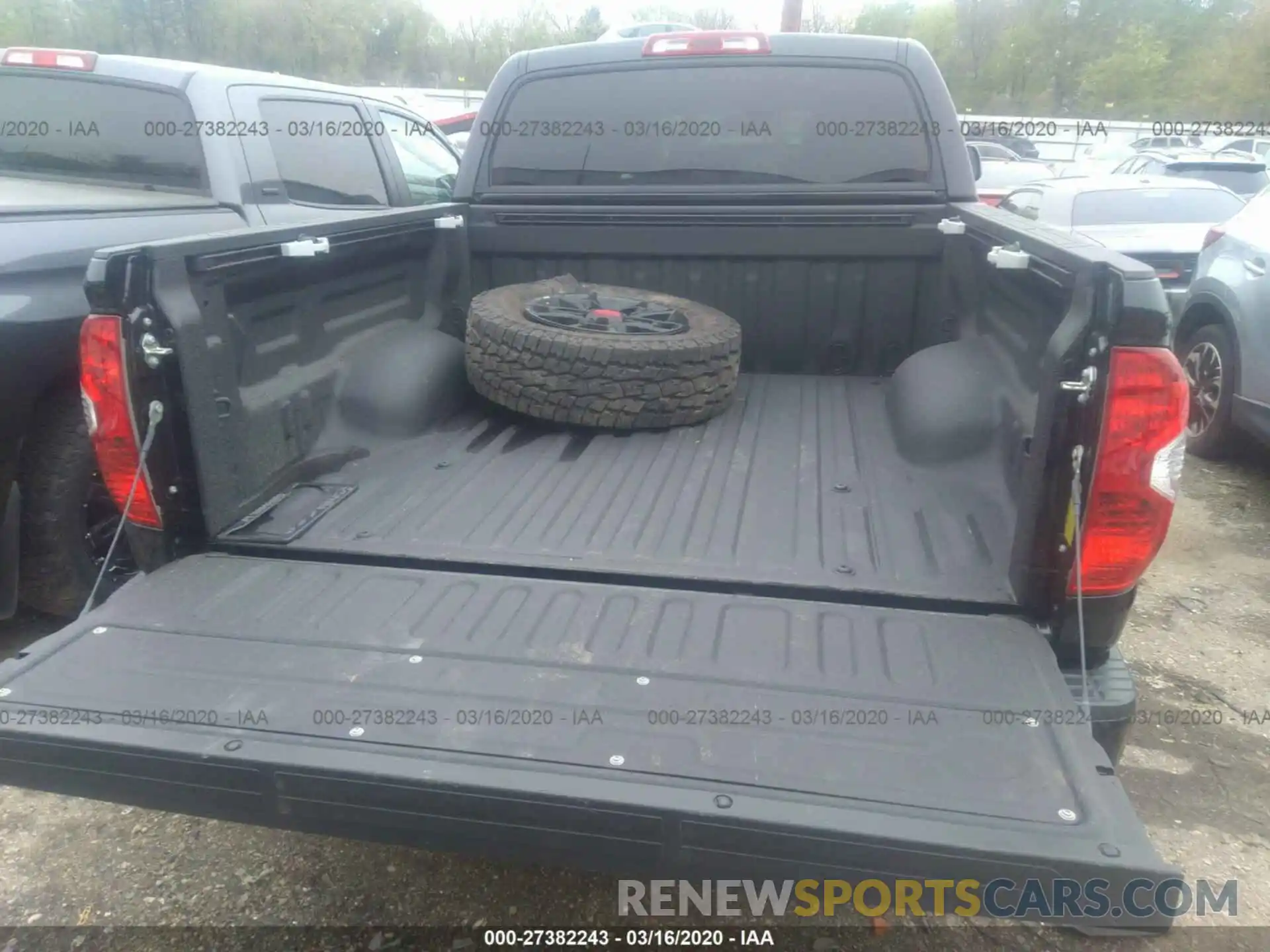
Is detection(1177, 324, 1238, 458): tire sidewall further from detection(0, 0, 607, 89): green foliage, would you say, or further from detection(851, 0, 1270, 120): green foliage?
detection(851, 0, 1270, 120): green foliage

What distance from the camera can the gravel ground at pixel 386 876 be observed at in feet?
7.64

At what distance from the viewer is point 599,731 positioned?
1648 mm

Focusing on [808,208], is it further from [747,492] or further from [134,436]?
[134,436]

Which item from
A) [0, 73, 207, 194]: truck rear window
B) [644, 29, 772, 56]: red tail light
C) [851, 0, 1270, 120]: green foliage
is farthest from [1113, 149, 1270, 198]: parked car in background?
[851, 0, 1270, 120]: green foliage

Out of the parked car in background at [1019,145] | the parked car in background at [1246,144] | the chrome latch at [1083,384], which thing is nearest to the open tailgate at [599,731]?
the chrome latch at [1083,384]

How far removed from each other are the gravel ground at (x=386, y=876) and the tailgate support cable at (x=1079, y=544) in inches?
34.5

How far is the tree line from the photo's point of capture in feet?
85.3

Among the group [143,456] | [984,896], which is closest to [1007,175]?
[143,456]

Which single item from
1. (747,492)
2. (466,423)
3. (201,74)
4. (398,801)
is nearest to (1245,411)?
(747,492)

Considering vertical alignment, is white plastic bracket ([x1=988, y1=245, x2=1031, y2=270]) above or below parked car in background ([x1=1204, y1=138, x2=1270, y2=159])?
below

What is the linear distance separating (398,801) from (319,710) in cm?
27

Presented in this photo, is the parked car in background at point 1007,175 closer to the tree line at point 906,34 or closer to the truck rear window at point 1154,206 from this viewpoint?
the truck rear window at point 1154,206

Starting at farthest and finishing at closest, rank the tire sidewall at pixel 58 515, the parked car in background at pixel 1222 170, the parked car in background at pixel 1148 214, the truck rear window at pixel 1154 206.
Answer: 1. the parked car in background at pixel 1222 170
2. the truck rear window at pixel 1154 206
3. the parked car in background at pixel 1148 214
4. the tire sidewall at pixel 58 515

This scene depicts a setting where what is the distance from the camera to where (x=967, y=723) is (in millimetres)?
1661
